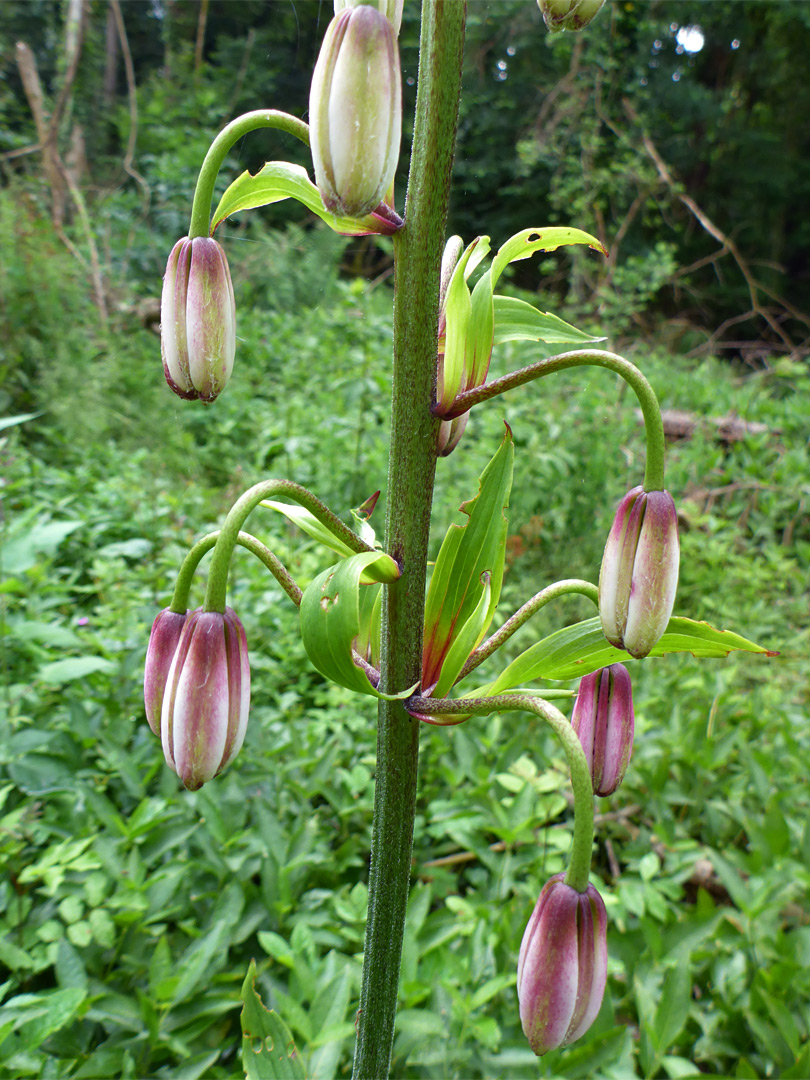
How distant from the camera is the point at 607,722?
65 cm

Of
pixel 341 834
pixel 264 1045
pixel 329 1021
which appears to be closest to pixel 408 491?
pixel 264 1045

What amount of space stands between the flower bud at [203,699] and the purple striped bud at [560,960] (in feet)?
0.82

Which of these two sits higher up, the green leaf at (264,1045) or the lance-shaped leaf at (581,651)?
the lance-shaped leaf at (581,651)

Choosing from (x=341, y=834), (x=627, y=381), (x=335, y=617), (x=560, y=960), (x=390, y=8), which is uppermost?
(x=390, y=8)

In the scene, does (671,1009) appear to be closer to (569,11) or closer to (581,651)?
(581,651)

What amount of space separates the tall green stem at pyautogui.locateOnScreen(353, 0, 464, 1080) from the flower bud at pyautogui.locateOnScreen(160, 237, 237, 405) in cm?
14

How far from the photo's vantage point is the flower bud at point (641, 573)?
52cm

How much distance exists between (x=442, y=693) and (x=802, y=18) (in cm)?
1643

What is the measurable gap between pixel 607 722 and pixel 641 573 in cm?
19

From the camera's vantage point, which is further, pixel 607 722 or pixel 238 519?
pixel 607 722

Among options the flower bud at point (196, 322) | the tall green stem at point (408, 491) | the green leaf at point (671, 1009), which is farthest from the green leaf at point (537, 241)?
A: the green leaf at point (671, 1009)

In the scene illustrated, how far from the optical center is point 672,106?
42.9 ft

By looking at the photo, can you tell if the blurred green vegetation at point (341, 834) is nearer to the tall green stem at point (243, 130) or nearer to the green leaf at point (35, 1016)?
the green leaf at point (35, 1016)

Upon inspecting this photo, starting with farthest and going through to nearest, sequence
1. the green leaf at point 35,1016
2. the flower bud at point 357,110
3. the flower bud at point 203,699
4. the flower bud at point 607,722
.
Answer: the green leaf at point 35,1016
the flower bud at point 607,722
the flower bud at point 203,699
the flower bud at point 357,110
